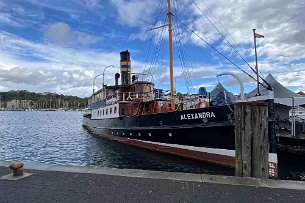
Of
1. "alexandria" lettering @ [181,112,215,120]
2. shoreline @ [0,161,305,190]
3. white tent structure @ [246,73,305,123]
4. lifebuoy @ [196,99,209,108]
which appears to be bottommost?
shoreline @ [0,161,305,190]

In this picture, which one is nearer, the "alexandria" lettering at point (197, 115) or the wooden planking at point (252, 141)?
the wooden planking at point (252, 141)

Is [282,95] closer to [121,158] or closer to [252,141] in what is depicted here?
[121,158]

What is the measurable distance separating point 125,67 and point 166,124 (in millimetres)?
14044

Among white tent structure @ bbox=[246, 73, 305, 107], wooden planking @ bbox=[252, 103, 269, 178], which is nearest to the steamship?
wooden planking @ bbox=[252, 103, 269, 178]

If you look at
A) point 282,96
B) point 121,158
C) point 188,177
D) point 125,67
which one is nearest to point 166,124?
point 121,158

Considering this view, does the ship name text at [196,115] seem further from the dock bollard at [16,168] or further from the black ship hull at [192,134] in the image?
the dock bollard at [16,168]

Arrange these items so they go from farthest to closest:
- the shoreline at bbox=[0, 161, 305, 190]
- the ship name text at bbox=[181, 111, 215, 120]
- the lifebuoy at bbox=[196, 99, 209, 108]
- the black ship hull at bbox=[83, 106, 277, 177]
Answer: the lifebuoy at bbox=[196, 99, 209, 108]
the ship name text at bbox=[181, 111, 215, 120]
the black ship hull at bbox=[83, 106, 277, 177]
the shoreline at bbox=[0, 161, 305, 190]

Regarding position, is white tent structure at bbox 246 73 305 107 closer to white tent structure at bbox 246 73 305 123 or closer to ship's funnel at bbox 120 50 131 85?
white tent structure at bbox 246 73 305 123

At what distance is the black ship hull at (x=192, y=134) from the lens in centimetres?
1648

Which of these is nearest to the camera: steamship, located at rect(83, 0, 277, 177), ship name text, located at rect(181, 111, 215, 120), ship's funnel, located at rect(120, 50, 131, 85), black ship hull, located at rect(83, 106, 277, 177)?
black ship hull, located at rect(83, 106, 277, 177)

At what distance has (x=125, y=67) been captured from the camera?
3294cm

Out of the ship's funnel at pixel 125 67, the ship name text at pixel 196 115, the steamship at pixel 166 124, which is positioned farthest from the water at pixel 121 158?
the ship's funnel at pixel 125 67

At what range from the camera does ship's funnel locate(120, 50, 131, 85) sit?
107 feet

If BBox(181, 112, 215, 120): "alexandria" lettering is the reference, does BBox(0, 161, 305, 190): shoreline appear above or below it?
below
